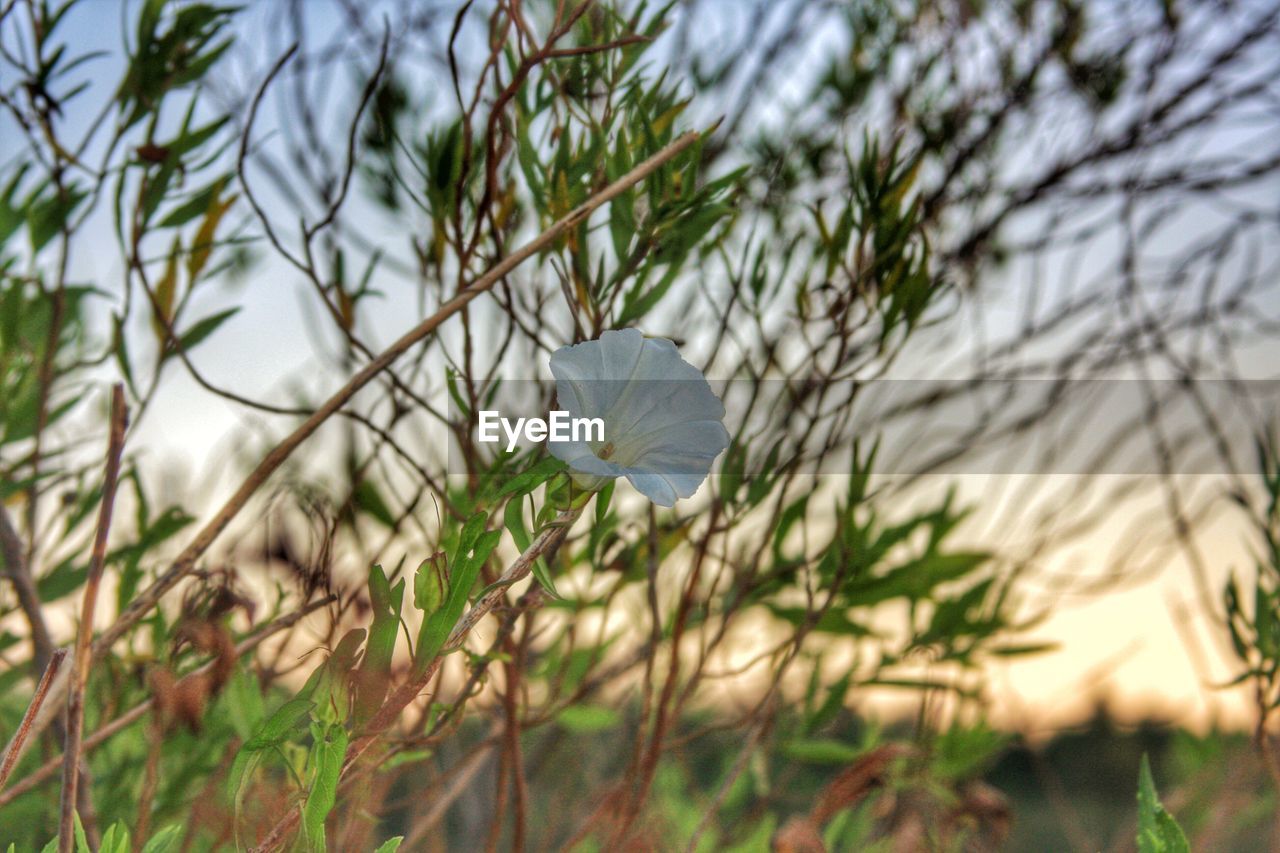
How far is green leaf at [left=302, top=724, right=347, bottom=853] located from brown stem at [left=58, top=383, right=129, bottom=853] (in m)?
0.07

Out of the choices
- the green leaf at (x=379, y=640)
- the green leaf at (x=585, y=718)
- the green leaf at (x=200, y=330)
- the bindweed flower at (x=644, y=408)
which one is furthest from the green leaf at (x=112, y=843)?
the green leaf at (x=585, y=718)

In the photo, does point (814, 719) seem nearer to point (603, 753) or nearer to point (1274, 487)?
point (1274, 487)

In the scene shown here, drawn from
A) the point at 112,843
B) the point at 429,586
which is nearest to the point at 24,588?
the point at 112,843

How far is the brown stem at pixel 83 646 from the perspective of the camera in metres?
0.32

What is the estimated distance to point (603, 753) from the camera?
4.48 ft

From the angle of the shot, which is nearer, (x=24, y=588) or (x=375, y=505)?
(x=24, y=588)

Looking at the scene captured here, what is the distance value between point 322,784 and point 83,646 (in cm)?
9

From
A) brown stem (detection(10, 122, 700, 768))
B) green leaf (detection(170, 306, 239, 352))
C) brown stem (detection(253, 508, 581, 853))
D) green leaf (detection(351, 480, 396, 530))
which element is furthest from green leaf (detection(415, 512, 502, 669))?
green leaf (detection(351, 480, 396, 530))

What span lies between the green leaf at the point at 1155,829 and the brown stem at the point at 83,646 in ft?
1.35

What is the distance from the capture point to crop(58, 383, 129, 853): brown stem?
32 centimetres

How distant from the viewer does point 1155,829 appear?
48 centimetres

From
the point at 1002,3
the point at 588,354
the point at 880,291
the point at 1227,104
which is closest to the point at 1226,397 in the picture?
the point at 1227,104

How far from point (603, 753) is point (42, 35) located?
3.36 feet

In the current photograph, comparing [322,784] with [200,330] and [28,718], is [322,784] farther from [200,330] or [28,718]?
[200,330]
